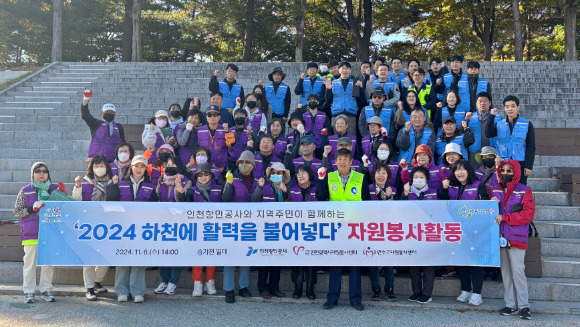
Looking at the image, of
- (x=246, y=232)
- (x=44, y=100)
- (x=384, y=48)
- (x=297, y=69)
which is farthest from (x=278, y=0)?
(x=246, y=232)

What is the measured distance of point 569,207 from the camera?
756cm

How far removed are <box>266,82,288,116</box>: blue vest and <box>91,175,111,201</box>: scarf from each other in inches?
154

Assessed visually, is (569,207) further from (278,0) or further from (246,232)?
(278,0)

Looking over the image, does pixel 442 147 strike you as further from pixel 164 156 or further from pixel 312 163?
pixel 164 156

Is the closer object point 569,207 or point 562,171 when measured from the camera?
point 569,207

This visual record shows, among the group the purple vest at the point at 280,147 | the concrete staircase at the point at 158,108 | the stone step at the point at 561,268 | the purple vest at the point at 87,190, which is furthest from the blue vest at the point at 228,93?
the stone step at the point at 561,268

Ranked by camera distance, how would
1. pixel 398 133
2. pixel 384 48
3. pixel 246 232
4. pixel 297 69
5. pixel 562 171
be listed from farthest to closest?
1. pixel 384 48
2. pixel 297 69
3. pixel 562 171
4. pixel 398 133
5. pixel 246 232

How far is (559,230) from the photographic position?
7.11m

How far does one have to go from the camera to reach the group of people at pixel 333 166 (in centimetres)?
595

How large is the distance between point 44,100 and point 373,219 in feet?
38.4

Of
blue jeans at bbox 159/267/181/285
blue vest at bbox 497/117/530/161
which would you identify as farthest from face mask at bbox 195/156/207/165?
blue vest at bbox 497/117/530/161

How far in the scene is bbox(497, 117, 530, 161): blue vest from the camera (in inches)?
271

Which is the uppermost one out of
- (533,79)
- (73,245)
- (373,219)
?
(533,79)

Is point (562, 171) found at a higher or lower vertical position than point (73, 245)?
higher
